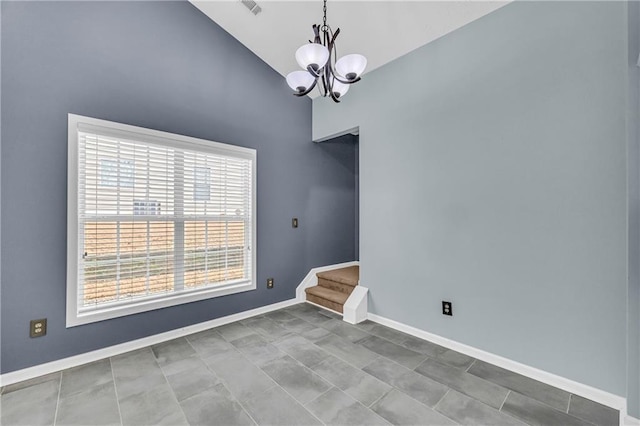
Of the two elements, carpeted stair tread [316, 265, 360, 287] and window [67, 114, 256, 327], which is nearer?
window [67, 114, 256, 327]

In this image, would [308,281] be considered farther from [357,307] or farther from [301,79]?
[301,79]

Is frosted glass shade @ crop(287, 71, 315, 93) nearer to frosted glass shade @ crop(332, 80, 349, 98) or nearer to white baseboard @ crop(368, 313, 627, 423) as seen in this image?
frosted glass shade @ crop(332, 80, 349, 98)

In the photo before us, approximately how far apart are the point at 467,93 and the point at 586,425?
8.37ft

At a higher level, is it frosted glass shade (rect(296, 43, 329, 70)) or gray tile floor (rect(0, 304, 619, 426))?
frosted glass shade (rect(296, 43, 329, 70))

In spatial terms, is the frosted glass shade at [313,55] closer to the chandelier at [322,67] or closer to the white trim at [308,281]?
the chandelier at [322,67]

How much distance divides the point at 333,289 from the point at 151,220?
2.47 m

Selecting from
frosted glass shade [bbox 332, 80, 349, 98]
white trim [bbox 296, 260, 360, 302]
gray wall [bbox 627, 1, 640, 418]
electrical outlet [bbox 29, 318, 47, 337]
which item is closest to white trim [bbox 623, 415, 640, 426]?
gray wall [bbox 627, 1, 640, 418]

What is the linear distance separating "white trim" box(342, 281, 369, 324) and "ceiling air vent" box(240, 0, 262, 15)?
11.1 ft

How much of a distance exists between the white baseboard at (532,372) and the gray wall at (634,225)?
168mm

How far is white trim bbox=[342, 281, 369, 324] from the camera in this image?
3.28m

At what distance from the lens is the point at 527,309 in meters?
2.22

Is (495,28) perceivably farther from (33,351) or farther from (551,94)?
(33,351)

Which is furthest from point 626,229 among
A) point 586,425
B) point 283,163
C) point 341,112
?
point 283,163

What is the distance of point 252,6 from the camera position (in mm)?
2998
